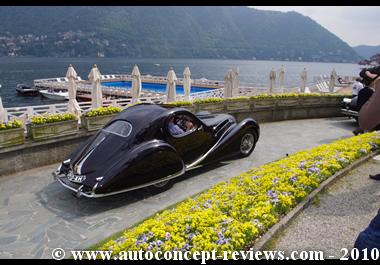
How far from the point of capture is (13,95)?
5094cm

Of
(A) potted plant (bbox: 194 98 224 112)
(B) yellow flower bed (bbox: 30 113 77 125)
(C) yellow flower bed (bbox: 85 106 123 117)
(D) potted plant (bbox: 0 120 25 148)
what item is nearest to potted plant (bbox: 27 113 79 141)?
(B) yellow flower bed (bbox: 30 113 77 125)

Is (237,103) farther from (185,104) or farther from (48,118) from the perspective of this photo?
(48,118)

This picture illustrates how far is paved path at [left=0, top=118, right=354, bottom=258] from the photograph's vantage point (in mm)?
4930

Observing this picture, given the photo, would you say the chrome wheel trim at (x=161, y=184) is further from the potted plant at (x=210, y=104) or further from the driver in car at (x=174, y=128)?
the potted plant at (x=210, y=104)

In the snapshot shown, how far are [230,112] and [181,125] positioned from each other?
21.9ft

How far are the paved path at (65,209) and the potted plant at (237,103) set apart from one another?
4.62 meters

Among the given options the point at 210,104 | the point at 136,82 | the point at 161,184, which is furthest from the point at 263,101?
the point at 161,184

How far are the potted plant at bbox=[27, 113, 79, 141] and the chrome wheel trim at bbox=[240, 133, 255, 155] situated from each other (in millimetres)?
4943

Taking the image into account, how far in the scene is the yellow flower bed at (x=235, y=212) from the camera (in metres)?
3.77

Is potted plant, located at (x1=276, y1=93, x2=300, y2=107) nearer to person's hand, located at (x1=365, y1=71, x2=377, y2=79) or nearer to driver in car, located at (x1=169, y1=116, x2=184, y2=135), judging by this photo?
driver in car, located at (x1=169, y1=116, x2=184, y2=135)

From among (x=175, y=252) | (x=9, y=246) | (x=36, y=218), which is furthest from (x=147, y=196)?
(x=175, y=252)

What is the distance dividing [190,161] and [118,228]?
2586 mm

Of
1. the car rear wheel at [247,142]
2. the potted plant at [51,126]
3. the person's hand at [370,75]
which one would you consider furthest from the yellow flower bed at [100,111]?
the person's hand at [370,75]

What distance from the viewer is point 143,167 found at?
606 cm
